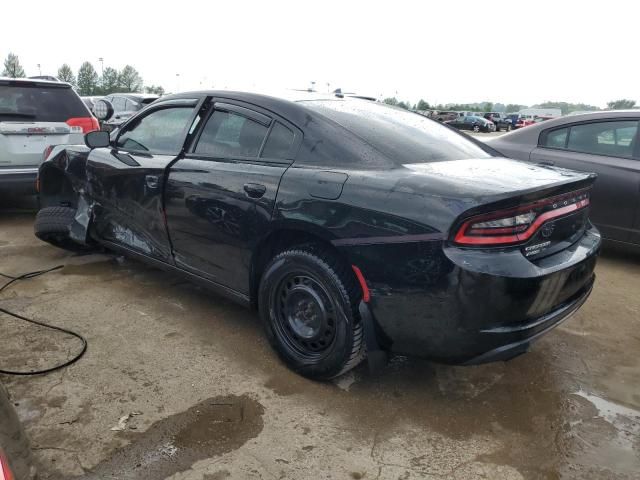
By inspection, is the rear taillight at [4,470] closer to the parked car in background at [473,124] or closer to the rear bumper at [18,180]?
the rear bumper at [18,180]

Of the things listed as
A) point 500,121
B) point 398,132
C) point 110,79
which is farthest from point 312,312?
point 110,79

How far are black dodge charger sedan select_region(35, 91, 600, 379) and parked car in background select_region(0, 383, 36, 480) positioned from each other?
1.41 meters

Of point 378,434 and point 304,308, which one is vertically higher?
point 304,308

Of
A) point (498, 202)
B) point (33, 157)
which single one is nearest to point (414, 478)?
point (498, 202)

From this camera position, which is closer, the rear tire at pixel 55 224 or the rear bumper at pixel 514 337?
the rear bumper at pixel 514 337

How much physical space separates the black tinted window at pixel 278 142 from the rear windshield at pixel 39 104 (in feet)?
13.7

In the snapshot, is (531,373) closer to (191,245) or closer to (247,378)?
(247,378)

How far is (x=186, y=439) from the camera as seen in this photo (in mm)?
2342

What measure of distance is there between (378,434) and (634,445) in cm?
117

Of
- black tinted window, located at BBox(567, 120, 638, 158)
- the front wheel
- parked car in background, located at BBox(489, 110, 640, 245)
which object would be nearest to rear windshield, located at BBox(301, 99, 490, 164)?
the front wheel

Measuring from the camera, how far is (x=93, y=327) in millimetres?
3389

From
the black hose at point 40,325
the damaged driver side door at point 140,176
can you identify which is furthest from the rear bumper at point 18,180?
the damaged driver side door at point 140,176

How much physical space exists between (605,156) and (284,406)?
4.06m

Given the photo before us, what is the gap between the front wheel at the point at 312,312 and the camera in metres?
2.56
